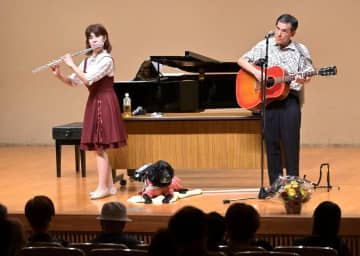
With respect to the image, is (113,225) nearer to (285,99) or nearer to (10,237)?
(10,237)

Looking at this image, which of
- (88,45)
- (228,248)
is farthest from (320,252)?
(88,45)

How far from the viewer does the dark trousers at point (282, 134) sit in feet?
24.6

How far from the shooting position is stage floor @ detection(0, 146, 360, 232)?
23.2ft

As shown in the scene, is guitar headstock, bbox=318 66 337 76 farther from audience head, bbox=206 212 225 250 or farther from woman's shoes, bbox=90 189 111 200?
audience head, bbox=206 212 225 250

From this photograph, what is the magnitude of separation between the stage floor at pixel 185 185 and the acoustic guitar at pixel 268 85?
863 mm

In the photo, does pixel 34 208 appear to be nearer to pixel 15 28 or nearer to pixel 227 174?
pixel 227 174

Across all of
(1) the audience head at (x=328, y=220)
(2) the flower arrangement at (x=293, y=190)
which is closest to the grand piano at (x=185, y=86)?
(2) the flower arrangement at (x=293, y=190)

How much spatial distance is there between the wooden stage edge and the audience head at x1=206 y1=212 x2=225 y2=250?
140cm

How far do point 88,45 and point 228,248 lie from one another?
364 centimetres

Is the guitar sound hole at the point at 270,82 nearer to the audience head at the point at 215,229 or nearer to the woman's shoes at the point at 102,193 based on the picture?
the woman's shoes at the point at 102,193

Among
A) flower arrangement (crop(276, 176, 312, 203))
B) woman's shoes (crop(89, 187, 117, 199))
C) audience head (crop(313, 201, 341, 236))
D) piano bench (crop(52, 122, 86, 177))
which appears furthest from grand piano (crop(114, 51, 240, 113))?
audience head (crop(313, 201, 341, 236))

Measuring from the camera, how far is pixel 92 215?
5871mm

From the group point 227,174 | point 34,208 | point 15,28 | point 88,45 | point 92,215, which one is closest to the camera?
point 34,208

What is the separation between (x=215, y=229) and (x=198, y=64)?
166 inches
